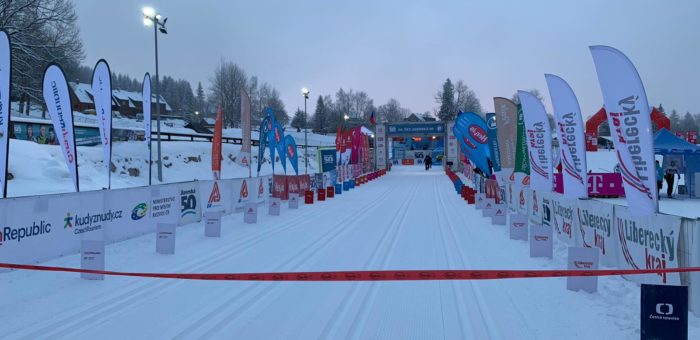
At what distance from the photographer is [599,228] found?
941cm

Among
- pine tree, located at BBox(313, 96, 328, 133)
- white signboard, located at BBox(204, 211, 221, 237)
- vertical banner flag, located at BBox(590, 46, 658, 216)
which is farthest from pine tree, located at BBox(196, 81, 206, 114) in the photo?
vertical banner flag, located at BBox(590, 46, 658, 216)

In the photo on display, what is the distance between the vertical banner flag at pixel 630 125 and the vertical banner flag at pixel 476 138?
14.4 m

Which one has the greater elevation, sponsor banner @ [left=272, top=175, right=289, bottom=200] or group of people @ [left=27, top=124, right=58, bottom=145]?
group of people @ [left=27, top=124, right=58, bottom=145]

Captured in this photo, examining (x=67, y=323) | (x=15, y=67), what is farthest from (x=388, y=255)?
(x=15, y=67)

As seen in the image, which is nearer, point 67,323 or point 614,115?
point 67,323

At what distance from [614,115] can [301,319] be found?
642 cm

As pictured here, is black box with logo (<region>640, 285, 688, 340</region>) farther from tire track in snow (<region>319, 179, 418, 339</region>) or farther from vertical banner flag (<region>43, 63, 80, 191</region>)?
vertical banner flag (<region>43, 63, 80, 191</region>)

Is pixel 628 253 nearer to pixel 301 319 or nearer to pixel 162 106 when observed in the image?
pixel 301 319

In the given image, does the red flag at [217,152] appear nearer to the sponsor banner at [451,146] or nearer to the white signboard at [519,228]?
the white signboard at [519,228]

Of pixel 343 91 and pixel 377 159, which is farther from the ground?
pixel 343 91

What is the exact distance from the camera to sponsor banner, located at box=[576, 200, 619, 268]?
346 inches

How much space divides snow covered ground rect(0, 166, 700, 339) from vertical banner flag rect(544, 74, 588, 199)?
6.19ft

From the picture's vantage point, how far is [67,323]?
596cm

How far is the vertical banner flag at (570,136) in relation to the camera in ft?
39.0
